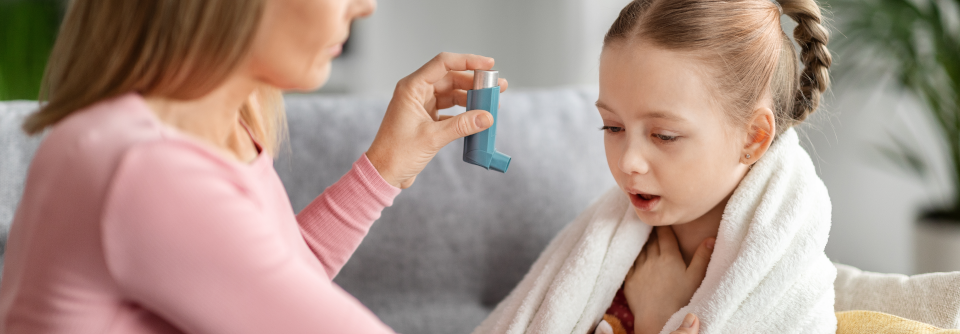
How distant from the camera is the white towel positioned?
899 mm

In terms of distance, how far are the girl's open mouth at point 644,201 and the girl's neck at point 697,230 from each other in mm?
118

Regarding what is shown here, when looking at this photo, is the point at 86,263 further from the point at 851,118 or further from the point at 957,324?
the point at 851,118

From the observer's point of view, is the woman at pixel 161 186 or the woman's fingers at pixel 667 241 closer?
the woman at pixel 161 186

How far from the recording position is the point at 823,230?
0.93 meters

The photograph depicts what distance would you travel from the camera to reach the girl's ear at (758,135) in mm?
954

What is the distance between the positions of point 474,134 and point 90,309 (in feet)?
1.80

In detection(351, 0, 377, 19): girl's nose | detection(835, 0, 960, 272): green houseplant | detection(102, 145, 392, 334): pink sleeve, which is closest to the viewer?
detection(102, 145, 392, 334): pink sleeve

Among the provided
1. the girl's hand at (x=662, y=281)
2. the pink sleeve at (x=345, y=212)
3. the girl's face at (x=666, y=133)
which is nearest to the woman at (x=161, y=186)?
the pink sleeve at (x=345, y=212)

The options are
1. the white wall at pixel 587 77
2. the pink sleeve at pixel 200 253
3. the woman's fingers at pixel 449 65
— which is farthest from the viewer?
the white wall at pixel 587 77

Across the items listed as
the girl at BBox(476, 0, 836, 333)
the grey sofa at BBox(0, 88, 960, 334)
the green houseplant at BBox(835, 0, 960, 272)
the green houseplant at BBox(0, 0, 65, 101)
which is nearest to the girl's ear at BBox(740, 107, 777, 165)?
the girl at BBox(476, 0, 836, 333)

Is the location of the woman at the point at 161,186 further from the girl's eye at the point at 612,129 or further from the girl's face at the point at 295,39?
the girl's eye at the point at 612,129

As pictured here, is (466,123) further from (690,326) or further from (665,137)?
(690,326)

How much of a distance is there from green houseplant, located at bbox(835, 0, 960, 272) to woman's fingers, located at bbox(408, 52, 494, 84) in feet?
4.93

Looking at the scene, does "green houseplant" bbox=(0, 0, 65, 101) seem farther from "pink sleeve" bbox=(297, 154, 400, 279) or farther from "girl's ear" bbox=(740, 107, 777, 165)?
"girl's ear" bbox=(740, 107, 777, 165)
